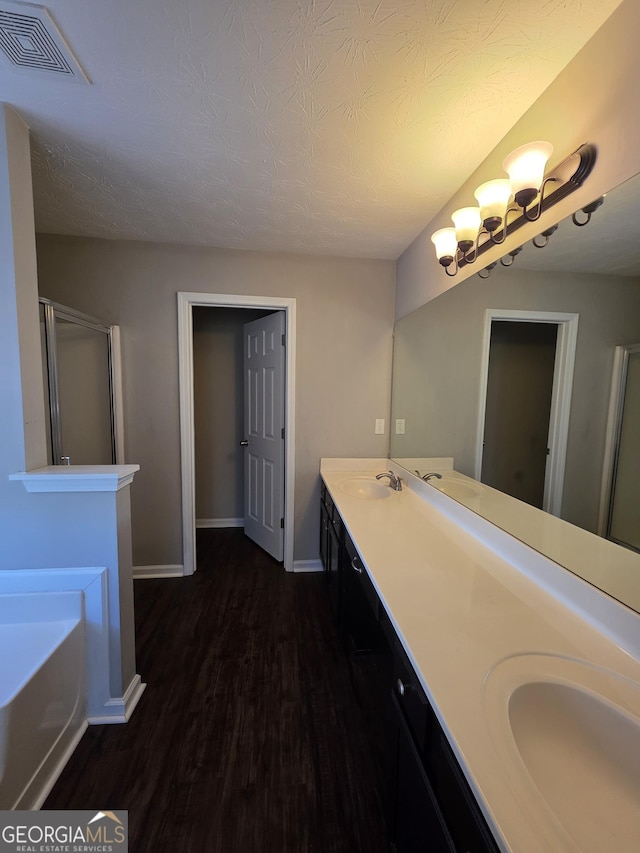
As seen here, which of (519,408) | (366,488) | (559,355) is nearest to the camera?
(559,355)

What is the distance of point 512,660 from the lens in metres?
0.78

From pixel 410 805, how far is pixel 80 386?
7.73 feet

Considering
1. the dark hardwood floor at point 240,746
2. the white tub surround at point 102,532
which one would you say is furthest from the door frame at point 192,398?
the white tub surround at point 102,532

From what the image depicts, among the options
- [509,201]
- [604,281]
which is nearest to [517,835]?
[604,281]

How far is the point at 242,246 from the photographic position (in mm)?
2322

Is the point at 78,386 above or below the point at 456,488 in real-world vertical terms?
above

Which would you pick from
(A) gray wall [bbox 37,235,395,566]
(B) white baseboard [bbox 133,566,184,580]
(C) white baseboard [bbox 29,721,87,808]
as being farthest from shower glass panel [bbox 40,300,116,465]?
(C) white baseboard [bbox 29,721,87,808]

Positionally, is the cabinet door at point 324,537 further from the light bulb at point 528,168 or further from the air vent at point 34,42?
the air vent at point 34,42

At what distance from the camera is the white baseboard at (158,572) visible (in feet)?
8.28

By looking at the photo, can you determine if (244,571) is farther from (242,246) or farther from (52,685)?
(242,246)

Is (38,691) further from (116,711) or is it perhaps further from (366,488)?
(366,488)

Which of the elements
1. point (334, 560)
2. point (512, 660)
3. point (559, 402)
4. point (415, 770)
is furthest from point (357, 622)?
point (559, 402)

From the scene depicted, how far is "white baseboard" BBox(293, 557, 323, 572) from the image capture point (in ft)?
8.69

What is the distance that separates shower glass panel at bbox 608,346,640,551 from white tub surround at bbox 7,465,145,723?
66.0 inches
